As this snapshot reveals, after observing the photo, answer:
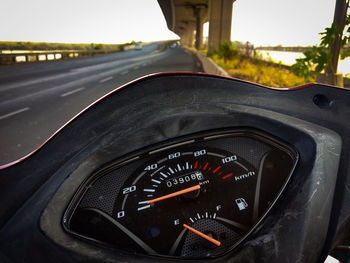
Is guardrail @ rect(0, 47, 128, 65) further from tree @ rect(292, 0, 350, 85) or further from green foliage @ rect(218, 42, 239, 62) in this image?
tree @ rect(292, 0, 350, 85)

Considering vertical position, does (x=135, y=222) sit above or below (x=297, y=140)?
below

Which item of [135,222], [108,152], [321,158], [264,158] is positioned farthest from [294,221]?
[108,152]

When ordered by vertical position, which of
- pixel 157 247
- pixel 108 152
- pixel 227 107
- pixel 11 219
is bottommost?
pixel 157 247

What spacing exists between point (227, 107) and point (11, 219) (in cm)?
125

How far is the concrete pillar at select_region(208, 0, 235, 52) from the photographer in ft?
90.2

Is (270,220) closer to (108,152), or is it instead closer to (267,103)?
(267,103)

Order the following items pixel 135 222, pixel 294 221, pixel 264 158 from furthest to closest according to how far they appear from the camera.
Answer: pixel 264 158 < pixel 135 222 < pixel 294 221

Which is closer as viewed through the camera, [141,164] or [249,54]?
[141,164]

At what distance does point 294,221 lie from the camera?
113cm

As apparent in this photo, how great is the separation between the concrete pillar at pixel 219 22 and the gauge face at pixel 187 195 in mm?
27308

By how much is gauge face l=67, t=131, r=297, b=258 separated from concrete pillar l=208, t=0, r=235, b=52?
1075 inches

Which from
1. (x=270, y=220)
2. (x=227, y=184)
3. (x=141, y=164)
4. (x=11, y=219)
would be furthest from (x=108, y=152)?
(x=270, y=220)

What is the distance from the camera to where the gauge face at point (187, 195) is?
1.26 metres

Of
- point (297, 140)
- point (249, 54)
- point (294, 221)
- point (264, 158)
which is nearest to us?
point (294, 221)
